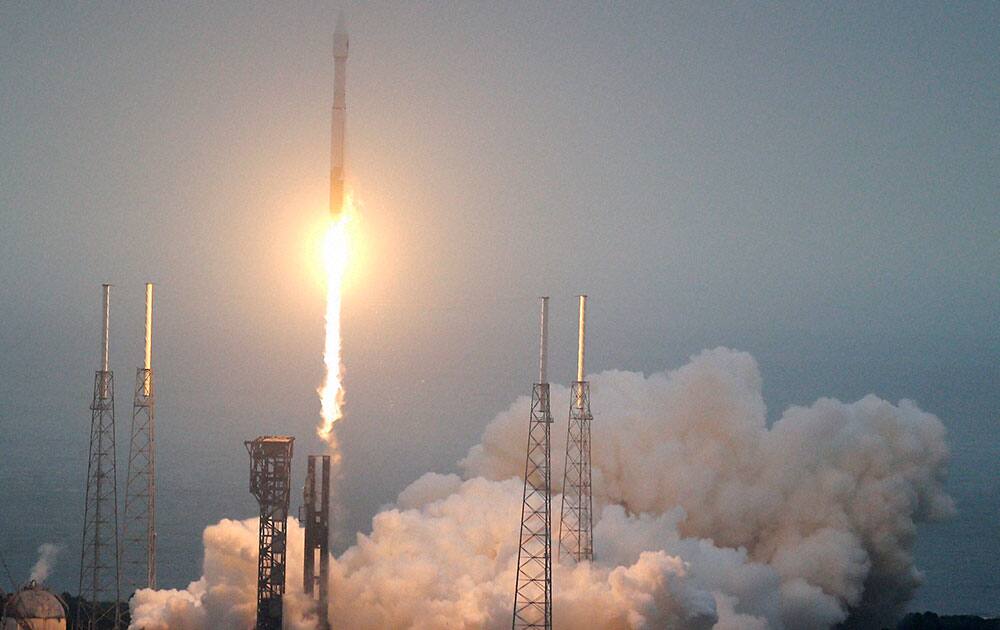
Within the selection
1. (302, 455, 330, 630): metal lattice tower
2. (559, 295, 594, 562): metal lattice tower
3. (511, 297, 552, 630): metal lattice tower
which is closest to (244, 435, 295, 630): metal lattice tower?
(302, 455, 330, 630): metal lattice tower

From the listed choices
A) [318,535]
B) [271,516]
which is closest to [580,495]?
[318,535]

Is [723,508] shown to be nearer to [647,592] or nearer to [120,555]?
[647,592]

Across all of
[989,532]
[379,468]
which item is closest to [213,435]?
[379,468]

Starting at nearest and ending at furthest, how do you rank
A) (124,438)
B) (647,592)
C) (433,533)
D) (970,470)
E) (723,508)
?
(647,592) < (433,533) < (723,508) < (124,438) < (970,470)

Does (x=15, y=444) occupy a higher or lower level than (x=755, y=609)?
higher

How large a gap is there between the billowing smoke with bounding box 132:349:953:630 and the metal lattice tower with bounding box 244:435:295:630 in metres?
1.19

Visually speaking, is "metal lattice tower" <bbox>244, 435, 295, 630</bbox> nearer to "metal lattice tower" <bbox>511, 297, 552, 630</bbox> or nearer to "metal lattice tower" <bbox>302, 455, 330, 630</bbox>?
"metal lattice tower" <bbox>302, 455, 330, 630</bbox>

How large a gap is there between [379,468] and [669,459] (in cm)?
4933

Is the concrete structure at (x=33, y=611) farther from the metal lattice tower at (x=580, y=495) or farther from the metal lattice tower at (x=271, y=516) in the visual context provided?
the metal lattice tower at (x=580, y=495)

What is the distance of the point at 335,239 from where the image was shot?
1625 inches

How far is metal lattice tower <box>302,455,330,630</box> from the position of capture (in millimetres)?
39812

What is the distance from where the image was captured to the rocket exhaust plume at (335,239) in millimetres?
38250

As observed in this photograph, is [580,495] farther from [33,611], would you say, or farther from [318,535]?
[33,611]

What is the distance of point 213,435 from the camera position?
389 feet
